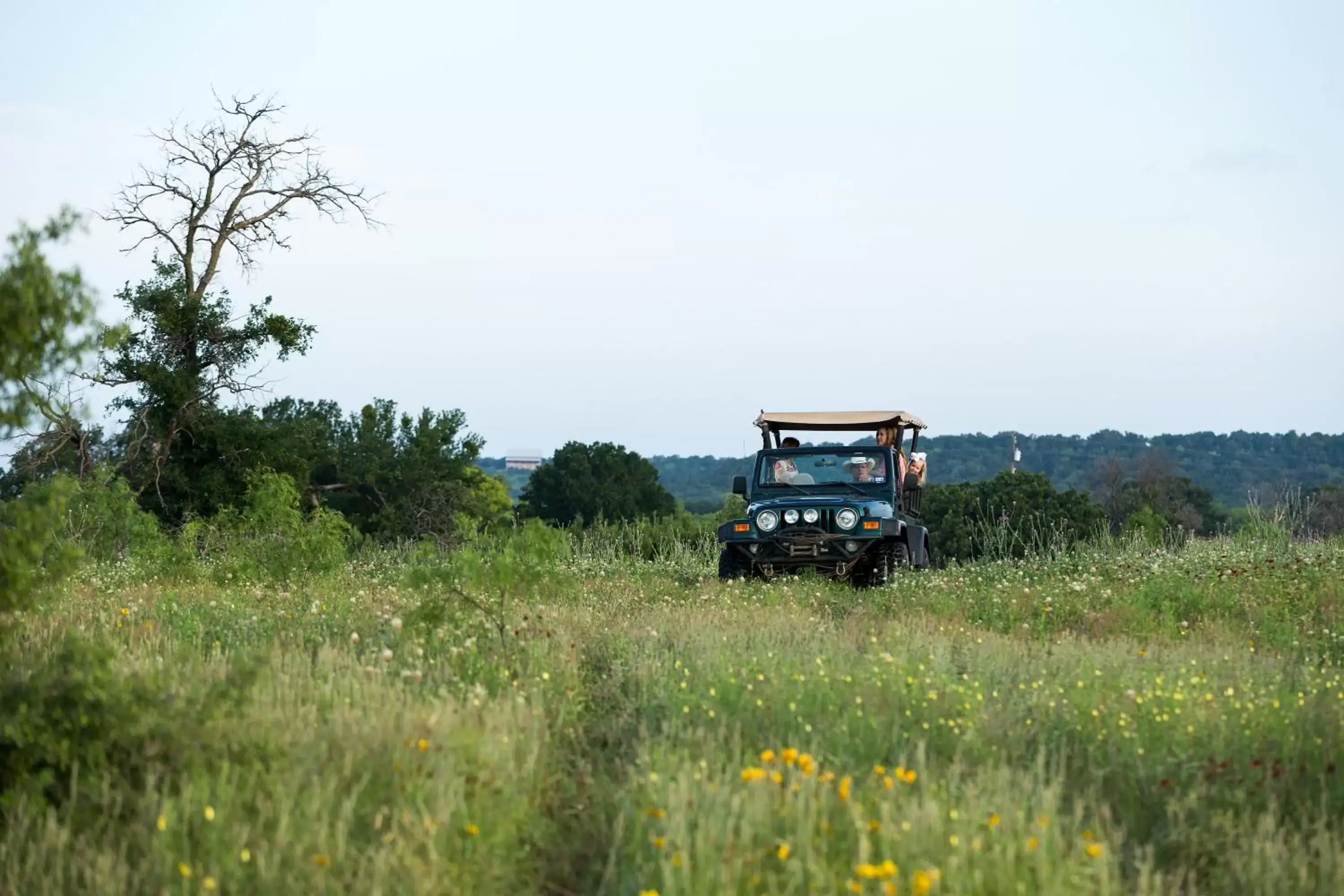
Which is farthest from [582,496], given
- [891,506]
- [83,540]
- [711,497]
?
[891,506]

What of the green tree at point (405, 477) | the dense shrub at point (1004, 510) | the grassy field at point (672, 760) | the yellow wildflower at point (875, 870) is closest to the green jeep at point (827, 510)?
the grassy field at point (672, 760)

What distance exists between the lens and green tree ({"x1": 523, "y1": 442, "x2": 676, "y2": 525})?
6656 cm

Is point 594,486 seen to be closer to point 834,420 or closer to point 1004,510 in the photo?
point 1004,510

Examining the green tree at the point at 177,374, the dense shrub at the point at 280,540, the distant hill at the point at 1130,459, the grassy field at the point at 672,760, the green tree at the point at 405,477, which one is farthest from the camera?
the distant hill at the point at 1130,459

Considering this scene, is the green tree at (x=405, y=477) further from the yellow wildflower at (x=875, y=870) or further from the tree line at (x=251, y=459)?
the yellow wildflower at (x=875, y=870)

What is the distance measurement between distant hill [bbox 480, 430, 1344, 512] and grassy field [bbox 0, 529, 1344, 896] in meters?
75.8

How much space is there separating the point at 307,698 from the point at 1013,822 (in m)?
3.31

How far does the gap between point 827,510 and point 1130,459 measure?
82.9 metres

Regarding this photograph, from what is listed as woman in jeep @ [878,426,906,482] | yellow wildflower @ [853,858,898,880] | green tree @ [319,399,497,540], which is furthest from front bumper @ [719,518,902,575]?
green tree @ [319,399,497,540]

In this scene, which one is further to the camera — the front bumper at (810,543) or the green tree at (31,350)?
the front bumper at (810,543)

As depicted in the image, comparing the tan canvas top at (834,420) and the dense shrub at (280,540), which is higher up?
the tan canvas top at (834,420)

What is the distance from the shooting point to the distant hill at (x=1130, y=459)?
91.5 m

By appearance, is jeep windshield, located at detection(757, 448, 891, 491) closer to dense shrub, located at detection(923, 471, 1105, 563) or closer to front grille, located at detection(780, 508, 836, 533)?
front grille, located at detection(780, 508, 836, 533)

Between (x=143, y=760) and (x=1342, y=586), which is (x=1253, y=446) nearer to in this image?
(x=1342, y=586)
